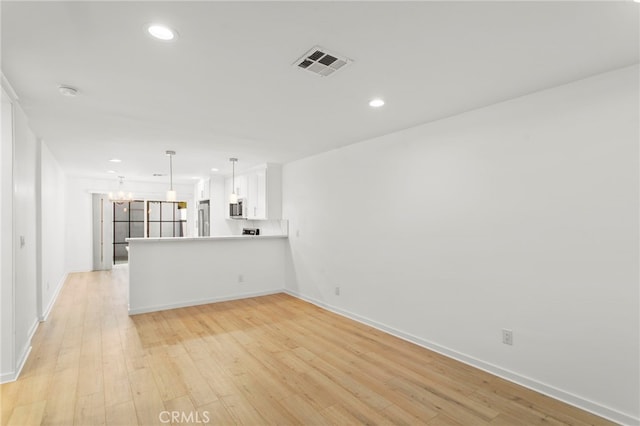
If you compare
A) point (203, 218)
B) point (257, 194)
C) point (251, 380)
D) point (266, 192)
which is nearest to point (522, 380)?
point (251, 380)

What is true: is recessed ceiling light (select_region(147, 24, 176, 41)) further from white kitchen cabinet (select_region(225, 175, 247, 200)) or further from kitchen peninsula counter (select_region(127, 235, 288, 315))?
white kitchen cabinet (select_region(225, 175, 247, 200))

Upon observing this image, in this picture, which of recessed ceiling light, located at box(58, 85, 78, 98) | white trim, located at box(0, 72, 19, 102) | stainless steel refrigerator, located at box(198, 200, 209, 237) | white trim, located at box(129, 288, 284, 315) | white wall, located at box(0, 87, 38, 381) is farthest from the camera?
stainless steel refrigerator, located at box(198, 200, 209, 237)

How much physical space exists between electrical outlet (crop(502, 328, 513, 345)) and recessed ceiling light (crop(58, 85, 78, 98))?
4.19 m

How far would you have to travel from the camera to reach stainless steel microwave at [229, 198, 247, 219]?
6.72 m

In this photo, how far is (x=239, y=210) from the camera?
6.94m

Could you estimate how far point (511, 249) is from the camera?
2.79m

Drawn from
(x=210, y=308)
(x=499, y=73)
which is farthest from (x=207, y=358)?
(x=499, y=73)

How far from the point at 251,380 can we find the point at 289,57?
2.57 m

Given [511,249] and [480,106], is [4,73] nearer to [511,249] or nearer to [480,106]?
[480,106]

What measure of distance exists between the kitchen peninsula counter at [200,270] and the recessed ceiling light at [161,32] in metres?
3.55

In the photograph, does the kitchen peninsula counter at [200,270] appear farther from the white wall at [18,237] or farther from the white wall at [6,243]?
the white wall at [6,243]

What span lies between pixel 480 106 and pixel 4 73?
3.86m

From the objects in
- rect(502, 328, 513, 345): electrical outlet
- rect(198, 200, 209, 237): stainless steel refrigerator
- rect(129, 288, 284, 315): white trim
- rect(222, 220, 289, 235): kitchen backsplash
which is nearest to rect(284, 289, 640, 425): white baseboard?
rect(502, 328, 513, 345): electrical outlet
